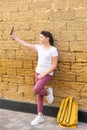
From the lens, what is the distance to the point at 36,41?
591 centimetres

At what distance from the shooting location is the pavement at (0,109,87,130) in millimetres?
5378

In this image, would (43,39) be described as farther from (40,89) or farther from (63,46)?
(40,89)

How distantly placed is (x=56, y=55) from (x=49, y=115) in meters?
1.20

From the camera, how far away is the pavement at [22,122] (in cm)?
538

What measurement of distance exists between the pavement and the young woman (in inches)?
5.7

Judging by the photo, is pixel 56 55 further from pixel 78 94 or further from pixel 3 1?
pixel 3 1

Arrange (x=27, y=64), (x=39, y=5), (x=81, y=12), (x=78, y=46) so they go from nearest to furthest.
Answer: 1. (x=81, y=12)
2. (x=78, y=46)
3. (x=39, y=5)
4. (x=27, y=64)

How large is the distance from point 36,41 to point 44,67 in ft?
2.11

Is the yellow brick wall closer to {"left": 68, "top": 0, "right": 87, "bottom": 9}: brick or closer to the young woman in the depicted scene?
{"left": 68, "top": 0, "right": 87, "bottom": 9}: brick

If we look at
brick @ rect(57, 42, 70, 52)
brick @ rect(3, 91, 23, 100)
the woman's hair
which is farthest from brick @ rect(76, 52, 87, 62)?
brick @ rect(3, 91, 23, 100)

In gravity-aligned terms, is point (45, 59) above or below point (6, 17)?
below

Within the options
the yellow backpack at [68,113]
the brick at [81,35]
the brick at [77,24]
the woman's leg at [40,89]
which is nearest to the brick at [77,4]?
the brick at [77,24]

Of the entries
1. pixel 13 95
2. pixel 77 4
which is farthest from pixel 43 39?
pixel 13 95

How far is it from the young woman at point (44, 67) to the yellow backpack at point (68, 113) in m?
0.26
